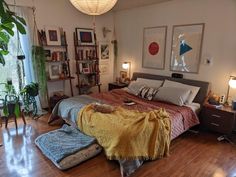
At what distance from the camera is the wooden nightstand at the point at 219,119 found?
2.98 metres

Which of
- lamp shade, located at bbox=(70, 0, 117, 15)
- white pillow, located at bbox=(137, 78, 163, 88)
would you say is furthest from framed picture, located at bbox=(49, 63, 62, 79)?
lamp shade, located at bbox=(70, 0, 117, 15)

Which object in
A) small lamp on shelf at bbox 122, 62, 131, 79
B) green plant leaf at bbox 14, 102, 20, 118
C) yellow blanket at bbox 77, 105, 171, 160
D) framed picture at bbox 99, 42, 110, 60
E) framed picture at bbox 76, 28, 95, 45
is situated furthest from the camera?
framed picture at bbox 99, 42, 110, 60

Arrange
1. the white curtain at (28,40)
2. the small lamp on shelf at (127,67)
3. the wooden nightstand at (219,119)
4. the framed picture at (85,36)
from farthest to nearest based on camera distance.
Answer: the small lamp on shelf at (127,67), the framed picture at (85,36), the white curtain at (28,40), the wooden nightstand at (219,119)

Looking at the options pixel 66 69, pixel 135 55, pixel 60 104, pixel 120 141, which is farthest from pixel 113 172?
pixel 135 55

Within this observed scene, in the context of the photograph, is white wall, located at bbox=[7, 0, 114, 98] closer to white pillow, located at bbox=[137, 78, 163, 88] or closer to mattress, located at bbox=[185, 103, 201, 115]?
white pillow, located at bbox=[137, 78, 163, 88]

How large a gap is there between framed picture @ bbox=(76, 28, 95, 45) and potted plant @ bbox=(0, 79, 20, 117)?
1.81 m

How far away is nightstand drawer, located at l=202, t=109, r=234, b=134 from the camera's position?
9.80 ft

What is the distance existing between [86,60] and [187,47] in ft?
7.82

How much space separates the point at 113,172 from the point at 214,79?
2.52 meters

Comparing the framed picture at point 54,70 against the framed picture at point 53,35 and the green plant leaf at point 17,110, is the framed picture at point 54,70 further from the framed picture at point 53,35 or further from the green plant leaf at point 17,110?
the green plant leaf at point 17,110

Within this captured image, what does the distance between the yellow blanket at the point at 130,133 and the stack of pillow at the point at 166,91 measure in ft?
2.40

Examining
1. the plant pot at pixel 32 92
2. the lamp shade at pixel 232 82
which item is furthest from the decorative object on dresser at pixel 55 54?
the lamp shade at pixel 232 82

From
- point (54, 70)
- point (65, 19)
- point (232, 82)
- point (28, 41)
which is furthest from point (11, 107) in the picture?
point (232, 82)

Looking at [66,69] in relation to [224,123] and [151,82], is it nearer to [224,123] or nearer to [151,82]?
[151,82]
